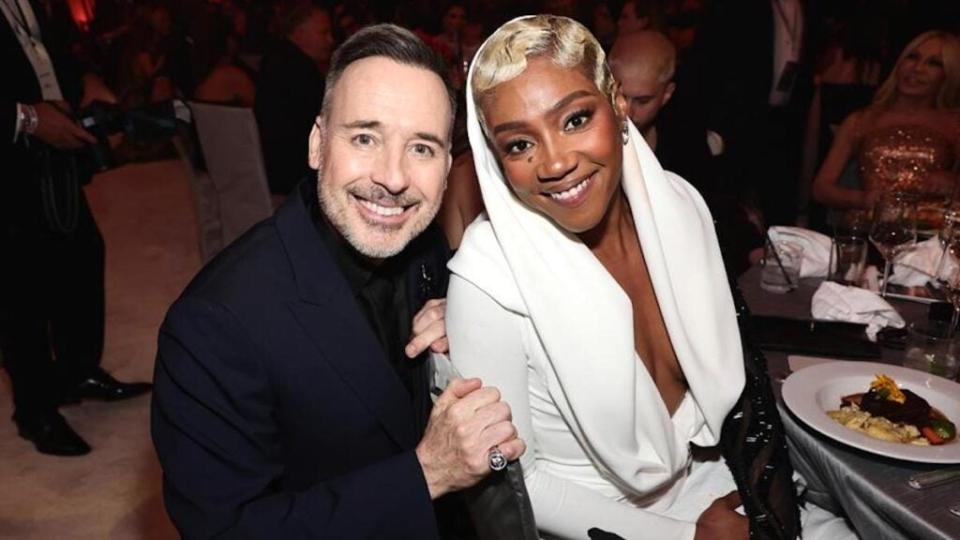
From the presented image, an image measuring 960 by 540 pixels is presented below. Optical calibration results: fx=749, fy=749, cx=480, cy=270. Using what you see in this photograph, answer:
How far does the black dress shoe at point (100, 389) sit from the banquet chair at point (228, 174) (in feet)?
3.72

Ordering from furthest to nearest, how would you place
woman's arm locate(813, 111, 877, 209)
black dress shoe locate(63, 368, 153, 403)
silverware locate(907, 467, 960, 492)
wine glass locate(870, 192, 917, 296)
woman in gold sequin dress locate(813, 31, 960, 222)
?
woman's arm locate(813, 111, 877, 209)
black dress shoe locate(63, 368, 153, 403)
woman in gold sequin dress locate(813, 31, 960, 222)
wine glass locate(870, 192, 917, 296)
silverware locate(907, 467, 960, 492)

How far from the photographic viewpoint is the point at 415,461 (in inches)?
52.5

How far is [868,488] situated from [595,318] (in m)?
0.60

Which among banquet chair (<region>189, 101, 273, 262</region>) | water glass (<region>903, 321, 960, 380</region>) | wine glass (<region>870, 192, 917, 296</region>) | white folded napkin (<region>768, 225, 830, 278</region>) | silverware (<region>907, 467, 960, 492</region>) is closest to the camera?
silverware (<region>907, 467, 960, 492</region>)

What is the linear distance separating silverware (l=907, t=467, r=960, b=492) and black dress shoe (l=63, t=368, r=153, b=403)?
3391 millimetres

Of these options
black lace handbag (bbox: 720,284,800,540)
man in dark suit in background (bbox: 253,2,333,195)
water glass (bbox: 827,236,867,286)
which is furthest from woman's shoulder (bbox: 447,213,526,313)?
man in dark suit in background (bbox: 253,2,333,195)

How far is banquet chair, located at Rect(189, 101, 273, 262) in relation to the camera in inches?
156

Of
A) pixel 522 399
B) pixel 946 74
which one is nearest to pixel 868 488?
pixel 522 399

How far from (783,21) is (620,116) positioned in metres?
4.02

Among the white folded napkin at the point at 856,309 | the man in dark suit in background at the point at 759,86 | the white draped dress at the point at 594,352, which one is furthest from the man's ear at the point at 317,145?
the man in dark suit in background at the point at 759,86

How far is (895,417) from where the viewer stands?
1563 mm

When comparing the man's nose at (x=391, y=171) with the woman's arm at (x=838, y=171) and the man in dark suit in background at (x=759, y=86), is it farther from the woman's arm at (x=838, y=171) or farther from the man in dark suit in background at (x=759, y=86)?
the man in dark suit in background at (x=759, y=86)

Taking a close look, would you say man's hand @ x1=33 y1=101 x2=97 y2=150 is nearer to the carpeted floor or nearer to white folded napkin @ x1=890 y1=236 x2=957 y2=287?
the carpeted floor

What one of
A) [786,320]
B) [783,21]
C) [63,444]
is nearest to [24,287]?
[63,444]
